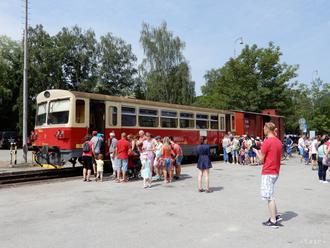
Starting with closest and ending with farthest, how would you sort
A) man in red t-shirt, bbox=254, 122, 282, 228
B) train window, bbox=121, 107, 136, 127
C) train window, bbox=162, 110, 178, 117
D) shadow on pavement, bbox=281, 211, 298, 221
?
man in red t-shirt, bbox=254, 122, 282, 228, shadow on pavement, bbox=281, 211, 298, 221, train window, bbox=121, 107, 136, 127, train window, bbox=162, 110, 178, 117

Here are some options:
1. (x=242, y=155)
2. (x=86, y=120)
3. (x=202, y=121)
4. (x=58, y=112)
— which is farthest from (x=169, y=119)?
(x=58, y=112)

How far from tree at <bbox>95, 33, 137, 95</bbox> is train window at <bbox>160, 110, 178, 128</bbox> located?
37.5 meters

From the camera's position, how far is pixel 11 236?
701 centimetres

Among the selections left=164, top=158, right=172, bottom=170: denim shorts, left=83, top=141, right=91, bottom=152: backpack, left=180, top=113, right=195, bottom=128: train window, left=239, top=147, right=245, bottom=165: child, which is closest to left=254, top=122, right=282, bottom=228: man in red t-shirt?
left=164, top=158, right=172, bottom=170: denim shorts

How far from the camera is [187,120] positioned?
22094 millimetres

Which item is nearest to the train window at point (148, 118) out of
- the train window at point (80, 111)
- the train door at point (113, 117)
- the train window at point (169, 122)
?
the train window at point (169, 122)

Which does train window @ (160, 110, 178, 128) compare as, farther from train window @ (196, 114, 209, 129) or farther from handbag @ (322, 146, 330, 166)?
handbag @ (322, 146, 330, 166)

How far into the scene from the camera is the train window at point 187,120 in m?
21.7

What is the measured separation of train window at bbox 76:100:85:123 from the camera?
15828 millimetres

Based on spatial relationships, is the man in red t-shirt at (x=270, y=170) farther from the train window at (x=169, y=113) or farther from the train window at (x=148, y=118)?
the train window at (x=169, y=113)

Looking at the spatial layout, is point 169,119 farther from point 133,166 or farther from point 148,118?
point 133,166

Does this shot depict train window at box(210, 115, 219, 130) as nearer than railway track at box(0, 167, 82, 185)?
No

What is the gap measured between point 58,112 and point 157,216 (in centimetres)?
892

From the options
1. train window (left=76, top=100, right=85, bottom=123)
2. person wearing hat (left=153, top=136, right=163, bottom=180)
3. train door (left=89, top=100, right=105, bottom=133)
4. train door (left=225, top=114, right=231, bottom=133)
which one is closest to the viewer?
person wearing hat (left=153, top=136, right=163, bottom=180)
